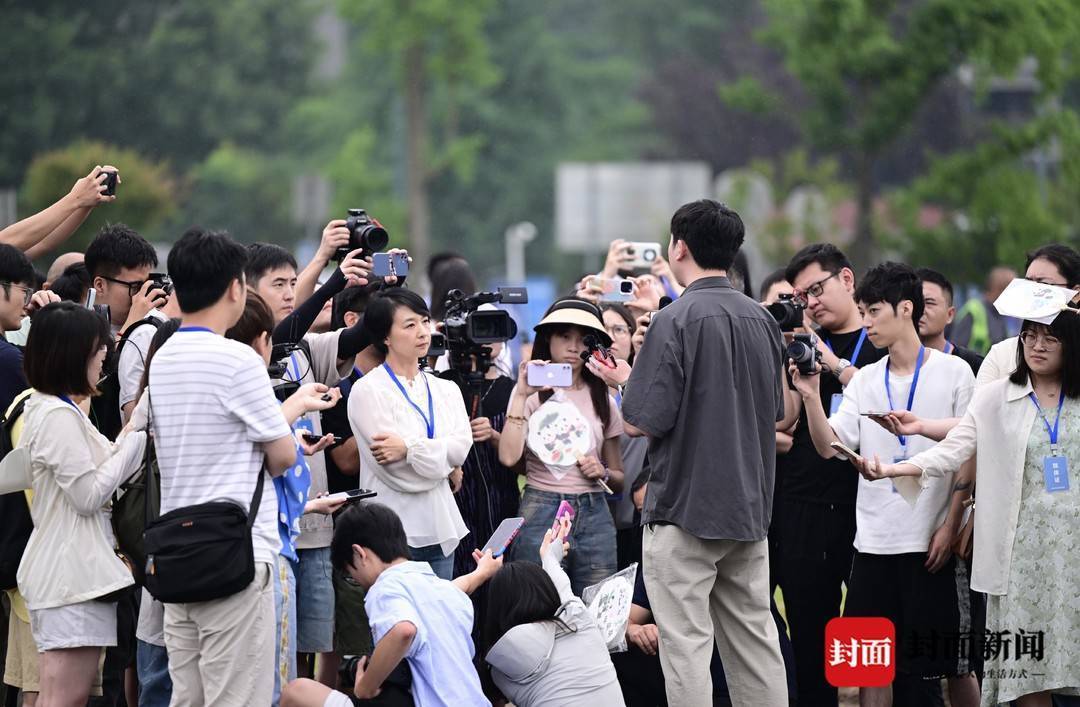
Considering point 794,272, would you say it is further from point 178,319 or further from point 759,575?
point 178,319

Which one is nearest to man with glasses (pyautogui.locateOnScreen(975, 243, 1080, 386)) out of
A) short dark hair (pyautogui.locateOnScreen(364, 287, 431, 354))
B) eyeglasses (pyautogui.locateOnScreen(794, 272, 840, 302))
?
eyeglasses (pyautogui.locateOnScreen(794, 272, 840, 302))

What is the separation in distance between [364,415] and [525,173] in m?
38.0

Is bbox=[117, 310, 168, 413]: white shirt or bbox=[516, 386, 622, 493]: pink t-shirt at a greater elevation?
bbox=[117, 310, 168, 413]: white shirt

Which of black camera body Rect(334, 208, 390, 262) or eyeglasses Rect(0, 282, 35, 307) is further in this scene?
black camera body Rect(334, 208, 390, 262)

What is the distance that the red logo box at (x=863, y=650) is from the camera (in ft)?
19.9

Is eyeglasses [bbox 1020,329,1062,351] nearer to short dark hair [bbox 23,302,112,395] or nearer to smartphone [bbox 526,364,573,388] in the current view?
smartphone [bbox 526,364,573,388]

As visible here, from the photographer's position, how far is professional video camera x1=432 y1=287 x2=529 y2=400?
6.31 metres

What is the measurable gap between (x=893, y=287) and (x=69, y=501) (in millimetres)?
3483

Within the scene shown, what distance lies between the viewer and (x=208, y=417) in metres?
4.46

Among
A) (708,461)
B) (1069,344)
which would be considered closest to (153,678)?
(708,461)

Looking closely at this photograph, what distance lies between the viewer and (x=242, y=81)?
40.4 meters

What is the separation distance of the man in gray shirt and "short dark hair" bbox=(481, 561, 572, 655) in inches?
15.7

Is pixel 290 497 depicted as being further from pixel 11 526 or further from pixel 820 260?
pixel 820 260

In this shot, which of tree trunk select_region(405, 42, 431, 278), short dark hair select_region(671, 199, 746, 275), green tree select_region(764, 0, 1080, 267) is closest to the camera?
short dark hair select_region(671, 199, 746, 275)
